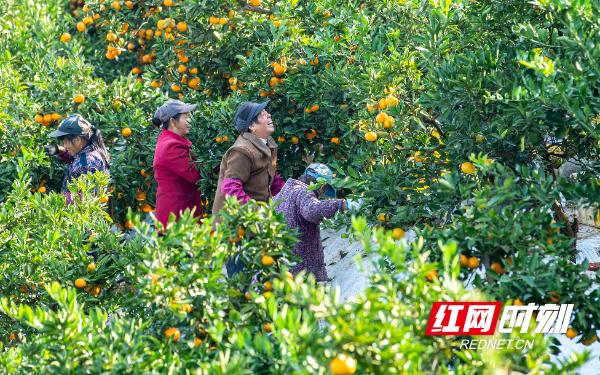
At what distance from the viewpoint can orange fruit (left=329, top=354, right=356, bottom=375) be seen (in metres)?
3.24

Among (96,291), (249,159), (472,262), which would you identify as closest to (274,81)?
(249,159)

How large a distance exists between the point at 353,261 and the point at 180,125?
1738mm

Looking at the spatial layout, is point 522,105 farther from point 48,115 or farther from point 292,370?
point 48,115

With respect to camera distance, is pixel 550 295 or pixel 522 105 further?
pixel 522 105

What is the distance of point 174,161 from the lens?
6906 mm

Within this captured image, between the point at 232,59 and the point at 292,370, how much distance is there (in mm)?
4845

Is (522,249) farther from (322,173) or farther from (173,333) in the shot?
(322,173)

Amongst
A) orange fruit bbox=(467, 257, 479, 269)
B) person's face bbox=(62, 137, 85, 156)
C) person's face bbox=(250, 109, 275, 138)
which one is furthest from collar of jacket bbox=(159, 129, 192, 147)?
orange fruit bbox=(467, 257, 479, 269)

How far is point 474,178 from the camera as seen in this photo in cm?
499

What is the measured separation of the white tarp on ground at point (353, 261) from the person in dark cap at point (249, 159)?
0.79 meters

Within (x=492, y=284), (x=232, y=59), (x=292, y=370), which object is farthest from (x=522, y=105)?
(x=232, y=59)

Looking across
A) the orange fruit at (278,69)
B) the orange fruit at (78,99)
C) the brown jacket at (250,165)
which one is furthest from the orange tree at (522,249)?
the orange fruit at (78,99)

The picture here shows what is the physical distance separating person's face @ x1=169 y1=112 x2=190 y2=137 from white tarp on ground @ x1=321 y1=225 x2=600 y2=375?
4.87 feet

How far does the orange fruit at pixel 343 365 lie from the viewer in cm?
324
